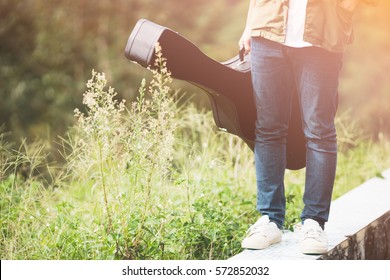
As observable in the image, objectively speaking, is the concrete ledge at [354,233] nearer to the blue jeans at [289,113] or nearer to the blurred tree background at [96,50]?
the blue jeans at [289,113]

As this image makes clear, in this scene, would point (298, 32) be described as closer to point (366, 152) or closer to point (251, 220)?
point (251, 220)

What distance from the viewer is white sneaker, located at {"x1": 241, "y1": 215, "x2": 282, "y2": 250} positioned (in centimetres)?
289

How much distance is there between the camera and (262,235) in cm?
290

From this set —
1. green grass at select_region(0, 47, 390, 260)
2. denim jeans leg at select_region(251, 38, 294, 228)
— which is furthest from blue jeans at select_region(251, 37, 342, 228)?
green grass at select_region(0, 47, 390, 260)

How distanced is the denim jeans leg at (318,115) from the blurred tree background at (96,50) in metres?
3.63

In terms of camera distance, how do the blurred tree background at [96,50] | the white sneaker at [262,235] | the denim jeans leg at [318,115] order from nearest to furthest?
the denim jeans leg at [318,115], the white sneaker at [262,235], the blurred tree background at [96,50]

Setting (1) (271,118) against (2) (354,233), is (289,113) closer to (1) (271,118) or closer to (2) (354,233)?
(1) (271,118)

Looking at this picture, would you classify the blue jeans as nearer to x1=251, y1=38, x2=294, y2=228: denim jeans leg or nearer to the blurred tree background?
x1=251, y1=38, x2=294, y2=228: denim jeans leg

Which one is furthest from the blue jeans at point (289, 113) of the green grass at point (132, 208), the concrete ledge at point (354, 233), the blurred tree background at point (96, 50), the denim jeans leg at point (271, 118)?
the blurred tree background at point (96, 50)

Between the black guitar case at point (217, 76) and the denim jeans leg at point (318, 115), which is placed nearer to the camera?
the denim jeans leg at point (318, 115)

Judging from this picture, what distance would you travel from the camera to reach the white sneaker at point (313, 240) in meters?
2.78

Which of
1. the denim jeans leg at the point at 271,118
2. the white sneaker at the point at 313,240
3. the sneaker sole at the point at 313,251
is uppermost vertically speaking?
the denim jeans leg at the point at 271,118

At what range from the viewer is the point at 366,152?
510 centimetres

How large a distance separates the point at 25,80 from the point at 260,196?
424 centimetres
